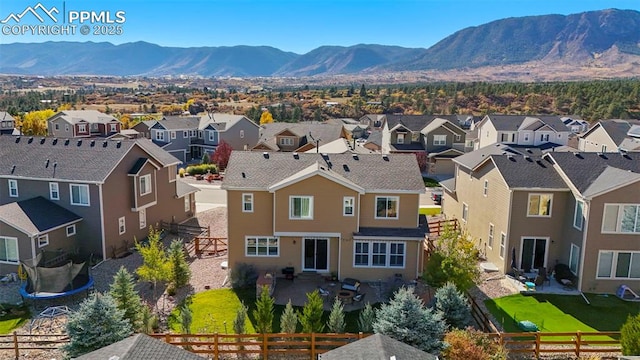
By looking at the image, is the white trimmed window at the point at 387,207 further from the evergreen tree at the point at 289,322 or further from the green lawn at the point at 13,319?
the green lawn at the point at 13,319

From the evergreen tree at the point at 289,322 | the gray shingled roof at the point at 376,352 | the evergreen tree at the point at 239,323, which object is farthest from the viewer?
the evergreen tree at the point at 289,322

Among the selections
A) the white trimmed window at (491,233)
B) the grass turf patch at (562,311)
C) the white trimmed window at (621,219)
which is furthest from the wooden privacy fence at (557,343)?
the white trimmed window at (491,233)

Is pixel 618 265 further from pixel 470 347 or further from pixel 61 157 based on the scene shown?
pixel 61 157

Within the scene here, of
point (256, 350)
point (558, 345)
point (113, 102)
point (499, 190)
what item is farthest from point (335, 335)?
point (113, 102)

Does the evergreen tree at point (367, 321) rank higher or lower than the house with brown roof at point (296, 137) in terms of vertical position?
lower

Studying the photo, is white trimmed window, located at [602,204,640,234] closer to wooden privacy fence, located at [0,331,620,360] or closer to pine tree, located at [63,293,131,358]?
wooden privacy fence, located at [0,331,620,360]

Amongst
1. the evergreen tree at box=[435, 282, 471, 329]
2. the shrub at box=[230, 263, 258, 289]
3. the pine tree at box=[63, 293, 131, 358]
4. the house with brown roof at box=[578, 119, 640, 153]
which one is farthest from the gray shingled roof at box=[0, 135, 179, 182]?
the house with brown roof at box=[578, 119, 640, 153]

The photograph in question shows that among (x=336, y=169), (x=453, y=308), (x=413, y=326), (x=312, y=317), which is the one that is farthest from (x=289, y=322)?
(x=336, y=169)
